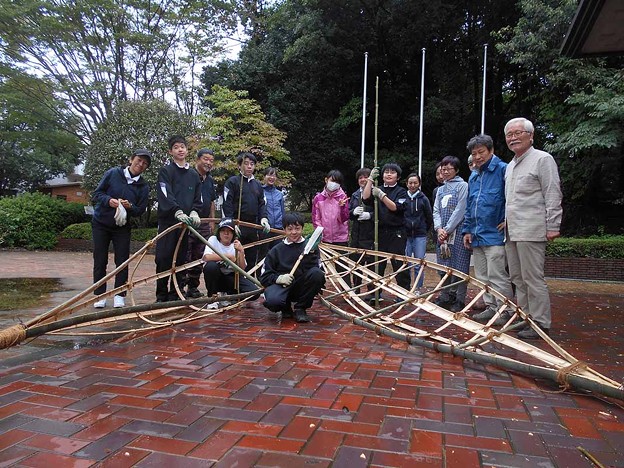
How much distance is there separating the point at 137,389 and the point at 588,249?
9.82 meters

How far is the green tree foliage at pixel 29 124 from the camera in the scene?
50.7 feet

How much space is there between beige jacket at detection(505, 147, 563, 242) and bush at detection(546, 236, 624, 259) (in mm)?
6964

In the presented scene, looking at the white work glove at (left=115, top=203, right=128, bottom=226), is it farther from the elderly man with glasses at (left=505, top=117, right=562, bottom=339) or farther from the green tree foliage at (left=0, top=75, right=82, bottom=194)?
the green tree foliage at (left=0, top=75, right=82, bottom=194)

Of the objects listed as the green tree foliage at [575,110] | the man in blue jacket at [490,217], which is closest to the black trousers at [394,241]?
the man in blue jacket at [490,217]

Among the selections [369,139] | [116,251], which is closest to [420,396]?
[116,251]

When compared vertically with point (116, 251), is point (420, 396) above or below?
below

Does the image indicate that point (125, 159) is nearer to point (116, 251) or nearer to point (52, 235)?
point (52, 235)

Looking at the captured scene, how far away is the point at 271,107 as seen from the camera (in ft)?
53.6

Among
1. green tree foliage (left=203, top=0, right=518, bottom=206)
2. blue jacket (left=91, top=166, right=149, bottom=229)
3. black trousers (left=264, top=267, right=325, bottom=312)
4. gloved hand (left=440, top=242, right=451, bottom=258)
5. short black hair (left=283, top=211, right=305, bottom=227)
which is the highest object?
green tree foliage (left=203, top=0, right=518, bottom=206)

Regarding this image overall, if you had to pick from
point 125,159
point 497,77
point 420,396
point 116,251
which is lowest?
point 420,396

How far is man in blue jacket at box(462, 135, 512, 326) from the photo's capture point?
4094mm

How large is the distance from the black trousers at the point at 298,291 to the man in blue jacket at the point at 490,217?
149 centimetres

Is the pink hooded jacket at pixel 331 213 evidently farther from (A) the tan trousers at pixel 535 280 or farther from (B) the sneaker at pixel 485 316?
(A) the tan trousers at pixel 535 280

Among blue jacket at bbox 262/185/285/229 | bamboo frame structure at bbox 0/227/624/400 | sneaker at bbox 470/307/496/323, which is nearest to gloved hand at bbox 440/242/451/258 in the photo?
bamboo frame structure at bbox 0/227/624/400
